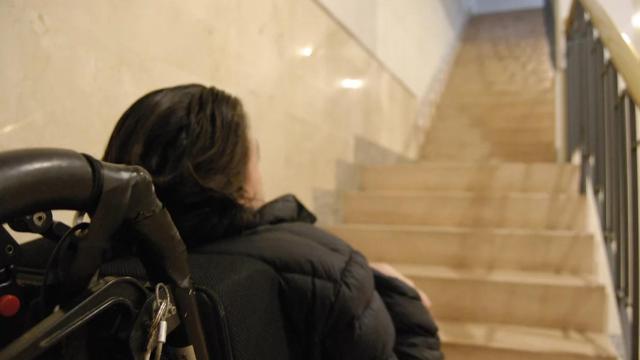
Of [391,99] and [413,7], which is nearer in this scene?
[391,99]

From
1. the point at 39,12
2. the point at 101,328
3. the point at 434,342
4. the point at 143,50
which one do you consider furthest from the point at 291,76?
the point at 101,328

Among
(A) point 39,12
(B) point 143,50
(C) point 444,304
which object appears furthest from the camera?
(C) point 444,304

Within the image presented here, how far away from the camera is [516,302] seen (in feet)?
5.42

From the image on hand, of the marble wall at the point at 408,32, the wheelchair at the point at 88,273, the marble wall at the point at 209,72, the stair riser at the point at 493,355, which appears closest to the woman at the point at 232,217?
the wheelchair at the point at 88,273

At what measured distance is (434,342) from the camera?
35.0 inches

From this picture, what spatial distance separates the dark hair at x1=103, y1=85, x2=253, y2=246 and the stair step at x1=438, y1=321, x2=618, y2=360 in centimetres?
111

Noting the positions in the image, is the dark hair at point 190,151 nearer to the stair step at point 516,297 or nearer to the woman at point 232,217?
the woman at point 232,217

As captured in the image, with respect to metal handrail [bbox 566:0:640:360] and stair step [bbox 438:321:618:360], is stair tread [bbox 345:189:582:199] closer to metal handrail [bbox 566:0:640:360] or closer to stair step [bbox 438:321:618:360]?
metal handrail [bbox 566:0:640:360]

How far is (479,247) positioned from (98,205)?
5.73ft

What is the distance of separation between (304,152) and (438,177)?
788 mm

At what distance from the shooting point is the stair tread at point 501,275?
1.63m

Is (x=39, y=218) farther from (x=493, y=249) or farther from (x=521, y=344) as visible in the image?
(x=493, y=249)

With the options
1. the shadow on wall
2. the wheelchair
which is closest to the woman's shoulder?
the wheelchair

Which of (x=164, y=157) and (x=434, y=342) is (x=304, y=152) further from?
(x=164, y=157)
